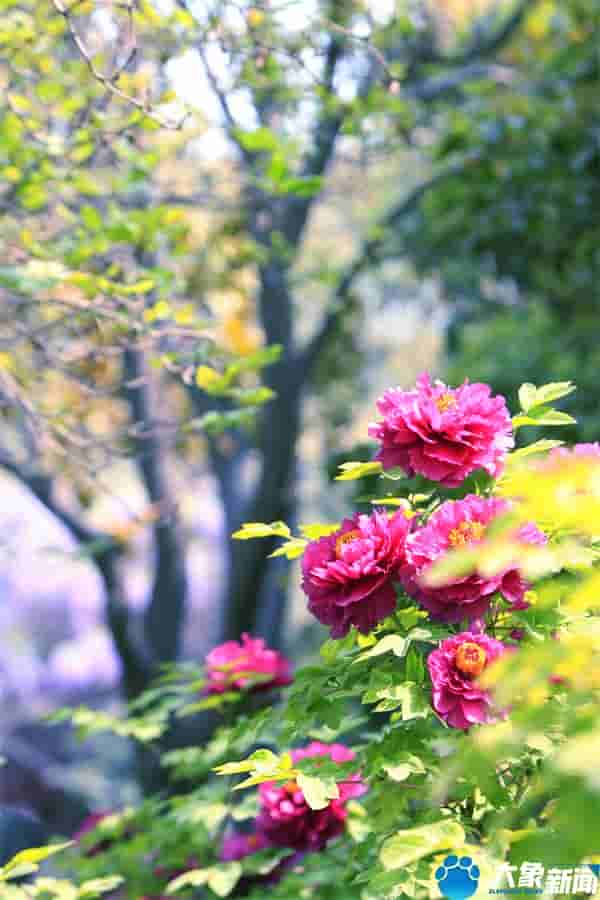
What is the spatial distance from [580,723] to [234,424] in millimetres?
1891

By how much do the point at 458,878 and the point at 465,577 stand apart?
391 millimetres

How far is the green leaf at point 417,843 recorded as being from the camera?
4.14 feet

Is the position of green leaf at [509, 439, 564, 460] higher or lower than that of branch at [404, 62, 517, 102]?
lower

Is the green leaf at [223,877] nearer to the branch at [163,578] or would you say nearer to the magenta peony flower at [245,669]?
the magenta peony flower at [245,669]

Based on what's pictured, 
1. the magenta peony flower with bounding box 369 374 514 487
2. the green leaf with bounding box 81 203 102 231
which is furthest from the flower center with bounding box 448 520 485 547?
the green leaf with bounding box 81 203 102 231

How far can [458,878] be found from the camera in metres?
1.31

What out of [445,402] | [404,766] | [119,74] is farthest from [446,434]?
[119,74]

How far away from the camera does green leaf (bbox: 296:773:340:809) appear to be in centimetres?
138

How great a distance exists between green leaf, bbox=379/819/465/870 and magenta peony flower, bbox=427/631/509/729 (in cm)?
14

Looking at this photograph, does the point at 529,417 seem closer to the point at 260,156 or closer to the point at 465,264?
the point at 260,156

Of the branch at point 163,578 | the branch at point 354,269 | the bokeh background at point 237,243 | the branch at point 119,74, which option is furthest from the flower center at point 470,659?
the branch at point 163,578

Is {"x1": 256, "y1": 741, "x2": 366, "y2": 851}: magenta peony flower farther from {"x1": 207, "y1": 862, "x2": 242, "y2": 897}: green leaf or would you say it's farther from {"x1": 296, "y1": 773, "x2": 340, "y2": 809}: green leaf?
{"x1": 296, "y1": 773, "x2": 340, "y2": 809}: green leaf

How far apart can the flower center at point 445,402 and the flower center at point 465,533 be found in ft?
0.71

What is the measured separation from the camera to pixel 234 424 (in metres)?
2.62
